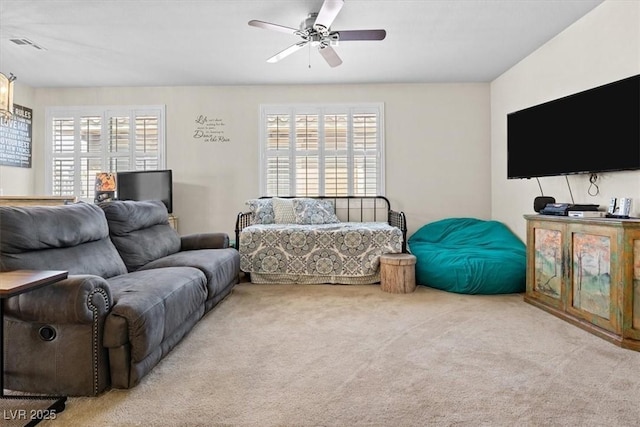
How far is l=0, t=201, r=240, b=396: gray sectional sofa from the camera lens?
1579mm

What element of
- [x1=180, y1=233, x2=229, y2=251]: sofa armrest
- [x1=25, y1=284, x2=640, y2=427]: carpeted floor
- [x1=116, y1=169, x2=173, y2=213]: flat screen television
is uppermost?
[x1=116, y1=169, x2=173, y2=213]: flat screen television

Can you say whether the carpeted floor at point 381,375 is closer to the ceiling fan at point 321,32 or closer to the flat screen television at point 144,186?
the ceiling fan at point 321,32

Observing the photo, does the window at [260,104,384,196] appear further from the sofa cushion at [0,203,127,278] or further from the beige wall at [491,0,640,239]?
the sofa cushion at [0,203,127,278]

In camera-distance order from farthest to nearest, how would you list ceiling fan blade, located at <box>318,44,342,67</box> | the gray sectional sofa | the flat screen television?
the flat screen television
ceiling fan blade, located at <box>318,44,342,67</box>
the gray sectional sofa

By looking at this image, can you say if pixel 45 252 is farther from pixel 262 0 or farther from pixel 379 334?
pixel 262 0

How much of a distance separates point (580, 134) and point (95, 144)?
559cm

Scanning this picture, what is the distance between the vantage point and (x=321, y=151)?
191 inches

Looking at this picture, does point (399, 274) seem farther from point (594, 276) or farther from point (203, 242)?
point (203, 242)

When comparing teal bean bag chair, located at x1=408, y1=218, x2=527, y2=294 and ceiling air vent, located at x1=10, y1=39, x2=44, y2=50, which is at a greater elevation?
ceiling air vent, located at x1=10, y1=39, x2=44, y2=50

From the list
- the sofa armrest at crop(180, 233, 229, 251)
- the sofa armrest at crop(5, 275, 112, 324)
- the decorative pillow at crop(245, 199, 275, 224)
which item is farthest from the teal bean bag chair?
the sofa armrest at crop(5, 275, 112, 324)

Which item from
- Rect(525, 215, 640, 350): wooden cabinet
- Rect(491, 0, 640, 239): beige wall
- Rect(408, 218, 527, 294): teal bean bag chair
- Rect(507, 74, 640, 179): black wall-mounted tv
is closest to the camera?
Rect(525, 215, 640, 350): wooden cabinet

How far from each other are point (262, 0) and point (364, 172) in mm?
2593

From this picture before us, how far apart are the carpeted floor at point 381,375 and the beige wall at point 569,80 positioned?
1.19 m

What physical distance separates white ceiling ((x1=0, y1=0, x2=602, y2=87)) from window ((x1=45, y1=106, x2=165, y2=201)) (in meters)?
0.41
